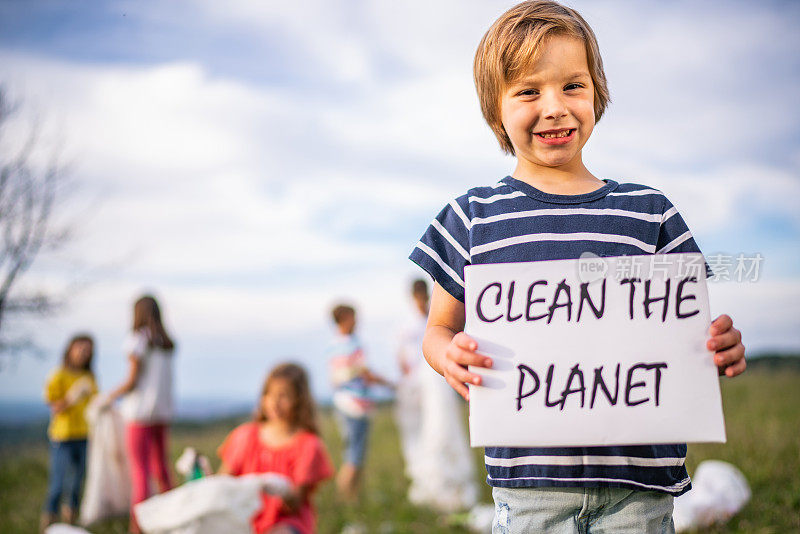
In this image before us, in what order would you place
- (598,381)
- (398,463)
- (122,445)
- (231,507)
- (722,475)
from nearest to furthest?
1. (598,381)
2. (231,507)
3. (722,475)
4. (122,445)
5. (398,463)

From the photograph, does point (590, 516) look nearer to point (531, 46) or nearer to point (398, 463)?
point (531, 46)

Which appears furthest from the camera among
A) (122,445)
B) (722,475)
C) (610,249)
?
(122,445)

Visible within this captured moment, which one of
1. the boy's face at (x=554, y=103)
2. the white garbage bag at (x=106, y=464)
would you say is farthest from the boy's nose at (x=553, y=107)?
the white garbage bag at (x=106, y=464)

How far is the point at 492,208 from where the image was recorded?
67.4 inches

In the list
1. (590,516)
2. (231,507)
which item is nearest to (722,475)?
(231,507)

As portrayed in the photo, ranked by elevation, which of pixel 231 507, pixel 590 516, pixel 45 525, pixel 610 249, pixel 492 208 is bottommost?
pixel 45 525

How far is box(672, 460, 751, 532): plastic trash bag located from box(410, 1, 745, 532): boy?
9.79 feet

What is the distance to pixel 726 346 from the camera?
1.51 meters

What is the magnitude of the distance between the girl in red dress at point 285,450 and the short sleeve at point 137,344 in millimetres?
2180

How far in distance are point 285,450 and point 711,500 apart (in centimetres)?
267

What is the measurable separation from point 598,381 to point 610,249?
32 cm

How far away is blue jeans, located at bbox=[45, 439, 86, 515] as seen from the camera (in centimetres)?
622

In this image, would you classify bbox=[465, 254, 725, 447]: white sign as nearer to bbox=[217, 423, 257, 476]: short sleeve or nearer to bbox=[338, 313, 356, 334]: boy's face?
bbox=[217, 423, 257, 476]: short sleeve

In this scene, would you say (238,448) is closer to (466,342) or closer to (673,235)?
(466,342)
